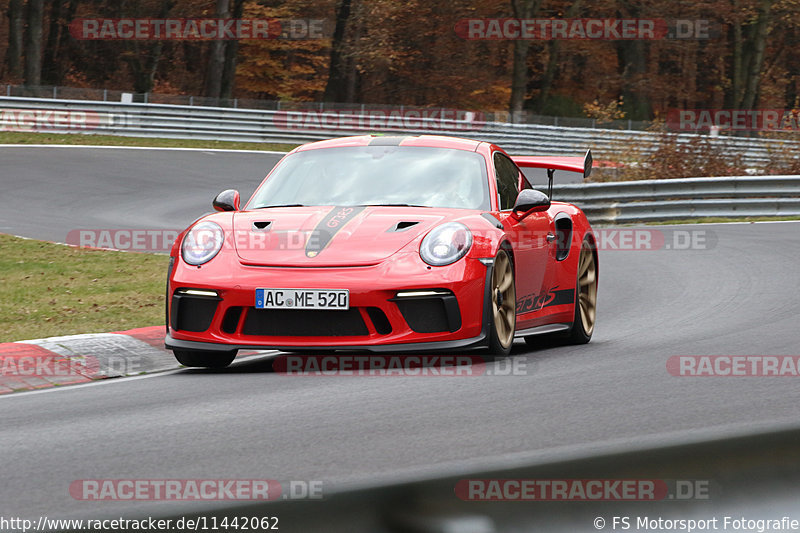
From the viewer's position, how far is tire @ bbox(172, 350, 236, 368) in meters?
7.25

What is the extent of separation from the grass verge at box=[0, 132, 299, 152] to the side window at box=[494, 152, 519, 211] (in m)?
22.6

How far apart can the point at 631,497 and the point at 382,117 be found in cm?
3261

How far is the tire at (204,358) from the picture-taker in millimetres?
7250

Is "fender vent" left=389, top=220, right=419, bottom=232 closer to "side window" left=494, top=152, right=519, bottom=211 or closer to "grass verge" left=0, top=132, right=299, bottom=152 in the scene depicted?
"side window" left=494, top=152, right=519, bottom=211

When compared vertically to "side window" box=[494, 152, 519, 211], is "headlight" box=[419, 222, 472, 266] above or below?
below

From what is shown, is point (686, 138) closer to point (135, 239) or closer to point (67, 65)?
point (135, 239)

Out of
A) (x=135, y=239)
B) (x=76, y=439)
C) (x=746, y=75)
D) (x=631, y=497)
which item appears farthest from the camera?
(x=746, y=75)

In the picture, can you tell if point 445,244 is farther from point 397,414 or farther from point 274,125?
point 274,125

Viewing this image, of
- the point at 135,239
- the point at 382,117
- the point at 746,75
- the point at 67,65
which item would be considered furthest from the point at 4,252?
the point at 67,65

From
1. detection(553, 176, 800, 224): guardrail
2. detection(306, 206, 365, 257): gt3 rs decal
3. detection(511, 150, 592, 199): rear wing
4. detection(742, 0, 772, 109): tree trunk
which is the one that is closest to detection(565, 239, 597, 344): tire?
detection(511, 150, 592, 199): rear wing

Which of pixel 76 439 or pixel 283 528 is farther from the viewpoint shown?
pixel 76 439

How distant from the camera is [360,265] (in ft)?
22.1

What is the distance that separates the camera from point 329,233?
701 cm

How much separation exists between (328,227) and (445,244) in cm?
70
